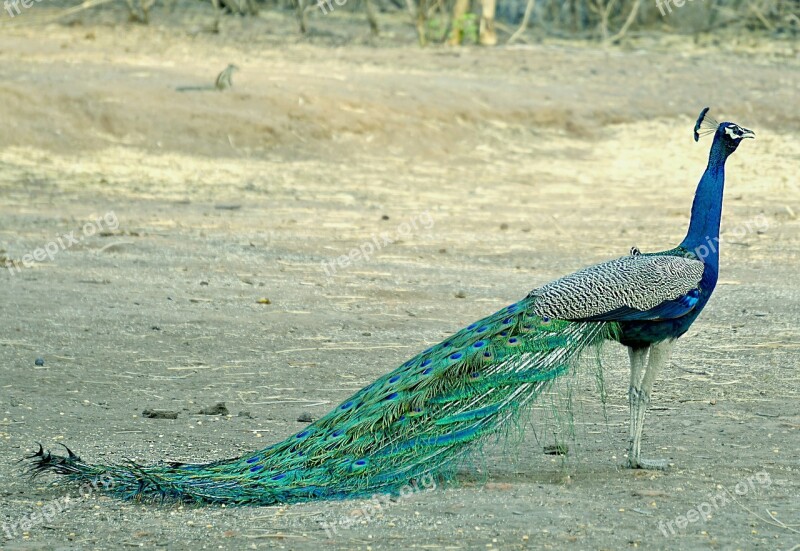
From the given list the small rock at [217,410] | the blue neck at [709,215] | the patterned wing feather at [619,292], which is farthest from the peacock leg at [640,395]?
the small rock at [217,410]

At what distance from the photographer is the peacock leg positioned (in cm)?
501

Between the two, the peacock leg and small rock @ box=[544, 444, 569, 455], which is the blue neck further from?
small rock @ box=[544, 444, 569, 455]

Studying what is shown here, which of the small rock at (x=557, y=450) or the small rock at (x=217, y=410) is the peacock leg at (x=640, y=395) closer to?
the small rock at (x=557, y=450)

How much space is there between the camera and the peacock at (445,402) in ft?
14.8

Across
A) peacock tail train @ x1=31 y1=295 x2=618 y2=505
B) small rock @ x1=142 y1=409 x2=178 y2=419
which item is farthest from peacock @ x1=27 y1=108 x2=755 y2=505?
small rock @ x1=142 y1=409 x2=178 y2=419

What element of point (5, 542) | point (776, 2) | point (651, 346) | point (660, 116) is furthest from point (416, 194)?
point (776, 2)

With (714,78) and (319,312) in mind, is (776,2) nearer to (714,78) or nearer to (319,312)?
(714,78)

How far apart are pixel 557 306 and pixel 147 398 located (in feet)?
7.89

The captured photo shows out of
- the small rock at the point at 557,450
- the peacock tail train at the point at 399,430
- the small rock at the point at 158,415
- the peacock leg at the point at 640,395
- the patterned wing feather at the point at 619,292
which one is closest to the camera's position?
the peacock tail train at the point at 399,430

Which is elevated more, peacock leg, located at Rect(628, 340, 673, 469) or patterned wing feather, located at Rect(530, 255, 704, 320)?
patterned wing feather, located at Rect(530, 255, 704, 320)

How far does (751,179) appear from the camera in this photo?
13.6 meters

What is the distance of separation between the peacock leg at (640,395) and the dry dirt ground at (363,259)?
8 centimetres

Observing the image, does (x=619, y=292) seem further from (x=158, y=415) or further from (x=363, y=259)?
(x=363, y=259)

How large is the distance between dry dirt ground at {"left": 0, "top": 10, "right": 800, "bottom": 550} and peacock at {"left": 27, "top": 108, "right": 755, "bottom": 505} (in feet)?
0.35
